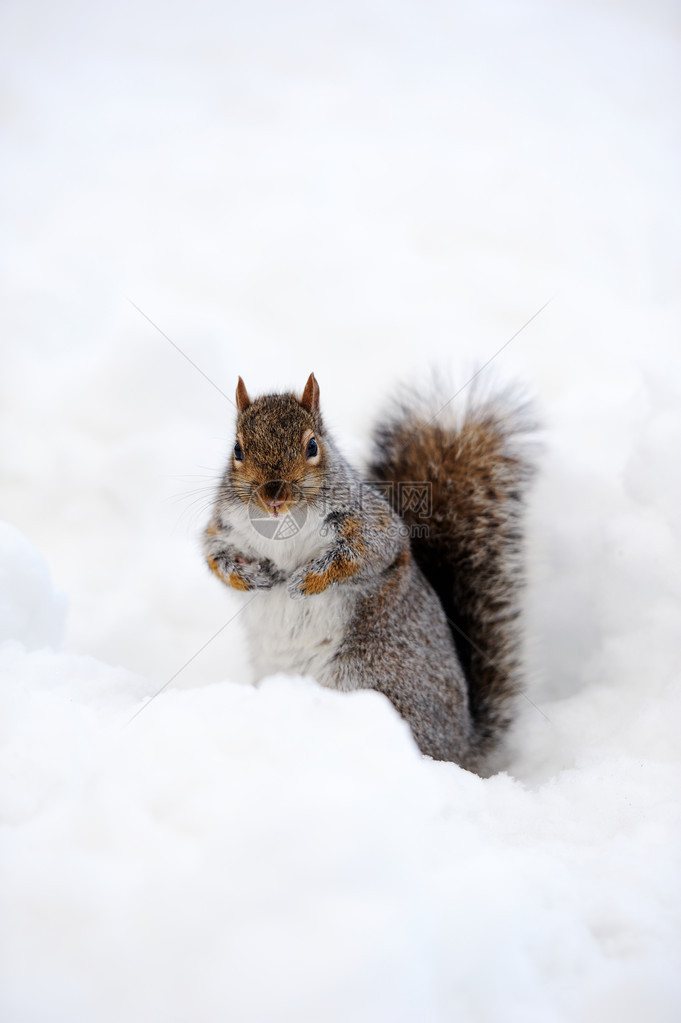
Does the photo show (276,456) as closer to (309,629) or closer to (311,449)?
(311,449)

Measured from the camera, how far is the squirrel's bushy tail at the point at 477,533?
5.44 feet

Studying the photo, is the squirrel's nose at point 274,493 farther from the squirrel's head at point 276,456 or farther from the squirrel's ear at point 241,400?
the squirrel's ear at point 241,400

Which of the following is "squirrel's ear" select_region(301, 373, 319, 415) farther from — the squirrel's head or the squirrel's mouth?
the squirrel's mouth

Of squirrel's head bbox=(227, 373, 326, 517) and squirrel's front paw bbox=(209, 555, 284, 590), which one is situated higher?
squirrel's head bbox=(227, 373, 326, 517)

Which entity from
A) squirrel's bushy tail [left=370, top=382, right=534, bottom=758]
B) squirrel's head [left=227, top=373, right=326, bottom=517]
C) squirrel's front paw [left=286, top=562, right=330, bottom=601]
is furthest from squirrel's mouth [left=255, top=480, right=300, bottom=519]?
squirrel's bushy tail [left=370, top=382, right=534, bottom=758]

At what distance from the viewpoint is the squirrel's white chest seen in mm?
1301

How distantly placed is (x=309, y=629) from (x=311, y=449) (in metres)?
0.32

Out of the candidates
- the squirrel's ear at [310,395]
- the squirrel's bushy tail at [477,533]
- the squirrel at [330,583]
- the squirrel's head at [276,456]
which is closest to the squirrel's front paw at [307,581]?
the squirrel at [330,583]

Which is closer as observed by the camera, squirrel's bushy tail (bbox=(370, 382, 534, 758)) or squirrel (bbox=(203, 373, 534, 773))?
squirrel (bbox=(203, 373, 534, 773))

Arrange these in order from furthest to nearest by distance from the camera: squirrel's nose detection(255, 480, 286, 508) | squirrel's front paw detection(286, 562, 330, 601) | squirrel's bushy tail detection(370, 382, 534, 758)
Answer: squirrel's bushy tail detection(370, 382, 534, 758), squirrel's front paw detection(286, 562, 330, 601), squirrel's nose detection(255, 480, 286, 508)

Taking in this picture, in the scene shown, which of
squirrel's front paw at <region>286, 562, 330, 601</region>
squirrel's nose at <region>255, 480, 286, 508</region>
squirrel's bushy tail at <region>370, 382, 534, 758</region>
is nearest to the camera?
squirrel's nose at <region>255, 480, 286, 508</region>

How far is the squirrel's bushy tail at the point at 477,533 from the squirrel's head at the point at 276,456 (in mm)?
469

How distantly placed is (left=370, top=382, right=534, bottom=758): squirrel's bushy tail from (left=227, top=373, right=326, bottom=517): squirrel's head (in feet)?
1.54

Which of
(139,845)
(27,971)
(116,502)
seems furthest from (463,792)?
(116,502)
